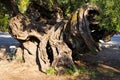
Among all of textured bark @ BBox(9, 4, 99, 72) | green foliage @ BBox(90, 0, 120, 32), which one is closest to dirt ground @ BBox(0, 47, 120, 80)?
textured bark @ BBox(9, 4, 99, 72)

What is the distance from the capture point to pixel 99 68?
12219 millimetres

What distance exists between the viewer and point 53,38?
1171 cm

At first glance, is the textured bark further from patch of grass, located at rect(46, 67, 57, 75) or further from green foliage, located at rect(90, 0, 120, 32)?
green foliage, located at rect(90, 0, 120, 32)

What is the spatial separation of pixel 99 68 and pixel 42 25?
9.13 feet

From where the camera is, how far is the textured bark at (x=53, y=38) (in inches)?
443

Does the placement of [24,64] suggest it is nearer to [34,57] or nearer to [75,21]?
[34,57]

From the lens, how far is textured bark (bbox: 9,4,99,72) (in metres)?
11.2

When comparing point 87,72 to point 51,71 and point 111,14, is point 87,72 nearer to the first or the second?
point 51,71

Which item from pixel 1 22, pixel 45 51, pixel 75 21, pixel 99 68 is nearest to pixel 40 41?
pixel 45 51

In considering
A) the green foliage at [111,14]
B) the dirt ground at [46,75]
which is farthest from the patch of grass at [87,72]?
the green foliage at [111,14]

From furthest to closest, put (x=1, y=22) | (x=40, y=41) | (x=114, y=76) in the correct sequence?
(x=1, y=22), (x=40, y=41), (x=114, y=76)

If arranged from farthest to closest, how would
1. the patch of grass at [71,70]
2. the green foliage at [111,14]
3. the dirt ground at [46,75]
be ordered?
the patch of grass at [71,70], the dirt ground at [46,75], the green foliage at [111,14]

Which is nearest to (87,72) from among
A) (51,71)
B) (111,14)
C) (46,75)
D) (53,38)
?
(51,71)

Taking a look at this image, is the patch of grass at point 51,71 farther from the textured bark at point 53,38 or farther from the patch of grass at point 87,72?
the patch of grass at point 87,72
